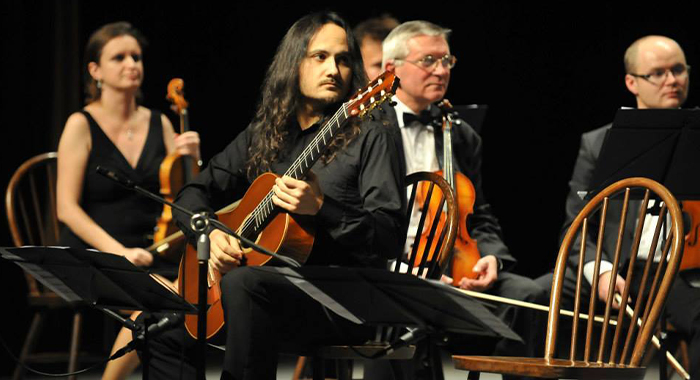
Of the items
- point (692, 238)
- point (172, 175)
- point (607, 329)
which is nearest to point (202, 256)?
point (607, 329)

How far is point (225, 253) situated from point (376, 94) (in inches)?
19.7

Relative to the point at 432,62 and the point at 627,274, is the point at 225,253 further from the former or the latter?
the point at 432,62

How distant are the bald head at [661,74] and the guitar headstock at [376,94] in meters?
1.54

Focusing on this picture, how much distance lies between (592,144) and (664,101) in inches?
11.0

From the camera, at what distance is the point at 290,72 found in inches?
99.5

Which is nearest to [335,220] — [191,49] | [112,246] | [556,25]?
[112,246]

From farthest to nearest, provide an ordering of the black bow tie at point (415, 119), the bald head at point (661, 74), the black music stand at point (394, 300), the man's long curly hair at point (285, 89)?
the bald head at point (661, 74) → the black bow tie at point (415, 119) → the man's long curly hair at point (285, 89) → the black music stand at point (394, 300)

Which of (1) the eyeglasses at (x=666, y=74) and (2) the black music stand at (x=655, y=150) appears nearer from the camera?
(2) the black music stand at (x=655, y=150)

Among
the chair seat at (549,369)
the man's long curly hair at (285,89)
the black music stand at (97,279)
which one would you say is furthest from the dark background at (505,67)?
the chair seat at (549,369)

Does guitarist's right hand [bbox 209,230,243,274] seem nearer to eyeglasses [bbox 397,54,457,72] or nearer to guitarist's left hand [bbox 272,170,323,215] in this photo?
guitarist's left hand [bbox 272,170,323,215]

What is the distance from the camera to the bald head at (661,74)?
11.0 feet

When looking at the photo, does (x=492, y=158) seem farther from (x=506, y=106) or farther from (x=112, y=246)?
(x=112, y=246)

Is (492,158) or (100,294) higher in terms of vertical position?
(492,158)

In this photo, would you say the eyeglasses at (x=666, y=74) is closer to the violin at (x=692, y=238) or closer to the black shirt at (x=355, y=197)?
the violin at (x=692, y=238)
